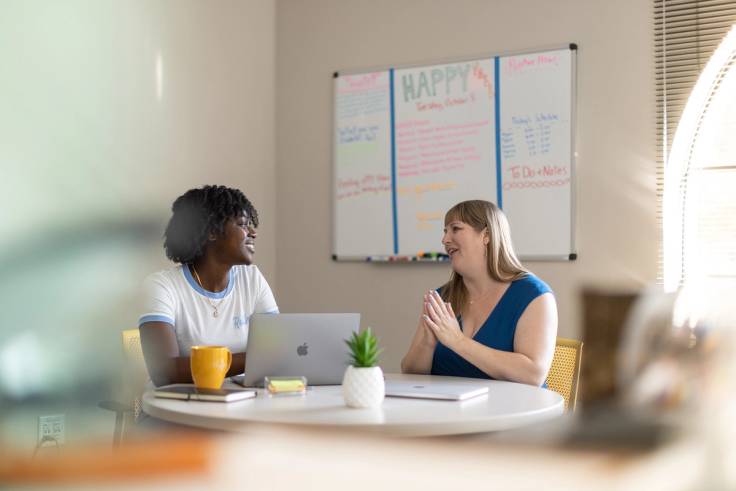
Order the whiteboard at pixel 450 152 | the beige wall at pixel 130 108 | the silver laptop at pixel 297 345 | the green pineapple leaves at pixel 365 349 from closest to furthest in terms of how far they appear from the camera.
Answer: the green pineapple leaves at pixel 365 349
the silver laptop at pixel 297 345
the beige wall at pixel 130 108
the whiteboard at pixel 450 152

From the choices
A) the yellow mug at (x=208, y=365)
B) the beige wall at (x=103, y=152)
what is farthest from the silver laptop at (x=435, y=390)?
the beige wall at (x=103, y=152)

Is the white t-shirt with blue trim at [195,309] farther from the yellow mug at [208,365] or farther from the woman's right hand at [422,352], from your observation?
the woman's right hand at [422,352]

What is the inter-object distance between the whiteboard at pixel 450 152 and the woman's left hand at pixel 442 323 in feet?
4.63

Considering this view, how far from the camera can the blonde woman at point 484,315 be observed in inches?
75.7

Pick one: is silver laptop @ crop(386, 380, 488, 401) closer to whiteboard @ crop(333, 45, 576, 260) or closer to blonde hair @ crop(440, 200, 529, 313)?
blonde hair @ crop(440, 200, 529, 313)

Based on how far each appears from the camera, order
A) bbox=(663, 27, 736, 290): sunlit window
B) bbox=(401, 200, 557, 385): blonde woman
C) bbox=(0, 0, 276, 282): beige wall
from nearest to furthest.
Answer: bbox=(401, 200, 557, 385): blonde woman
bbox=(0, 0, 276, 282): beige wall
bbox=(663, 27, 736, 290): sunlit window

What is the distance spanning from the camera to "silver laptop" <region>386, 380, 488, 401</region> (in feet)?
5.14

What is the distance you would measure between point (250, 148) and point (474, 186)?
1.13 meters

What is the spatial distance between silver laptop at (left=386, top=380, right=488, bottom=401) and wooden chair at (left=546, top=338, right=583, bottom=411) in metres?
0.53

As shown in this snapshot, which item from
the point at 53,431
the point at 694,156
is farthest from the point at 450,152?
the point at 53,431

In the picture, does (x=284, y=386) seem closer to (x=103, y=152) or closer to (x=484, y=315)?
(x=484, y=315)

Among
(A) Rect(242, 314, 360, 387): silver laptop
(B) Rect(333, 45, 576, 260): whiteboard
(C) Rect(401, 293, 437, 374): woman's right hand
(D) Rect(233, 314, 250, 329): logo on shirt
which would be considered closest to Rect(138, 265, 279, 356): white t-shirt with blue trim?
(D) Rect(233, 314, 250, 329): logo on shirt

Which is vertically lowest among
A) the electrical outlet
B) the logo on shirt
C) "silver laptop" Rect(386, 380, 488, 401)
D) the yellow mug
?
"silver laptop" Rect(386, 380, 488, 401)

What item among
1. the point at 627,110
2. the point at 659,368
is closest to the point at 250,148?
the point at 627,110
